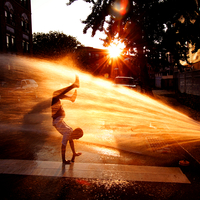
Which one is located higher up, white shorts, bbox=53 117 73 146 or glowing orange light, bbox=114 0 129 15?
glowing orange light, bbox=114 0 129 15

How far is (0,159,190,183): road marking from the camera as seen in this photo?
3736 mm

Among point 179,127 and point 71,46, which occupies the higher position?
point 71,46

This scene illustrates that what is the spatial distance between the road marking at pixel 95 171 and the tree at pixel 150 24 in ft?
26.6

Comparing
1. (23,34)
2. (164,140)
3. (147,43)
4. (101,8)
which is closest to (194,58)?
(147,43)

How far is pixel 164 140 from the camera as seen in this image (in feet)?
19.8

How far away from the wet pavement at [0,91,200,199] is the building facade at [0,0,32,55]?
79.3ft

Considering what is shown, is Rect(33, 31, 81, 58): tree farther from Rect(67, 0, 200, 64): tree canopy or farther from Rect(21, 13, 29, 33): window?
Rect(67, 0, 200, 64): tree canopy

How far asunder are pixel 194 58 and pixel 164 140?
47.9 ft

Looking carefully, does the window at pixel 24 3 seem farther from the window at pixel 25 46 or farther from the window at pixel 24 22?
the window at pixel 25 46

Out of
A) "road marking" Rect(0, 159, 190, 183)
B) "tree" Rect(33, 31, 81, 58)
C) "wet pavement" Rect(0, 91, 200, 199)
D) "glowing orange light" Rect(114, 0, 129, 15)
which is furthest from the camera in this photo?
"tree" Rect(33, 31, 81, 58)

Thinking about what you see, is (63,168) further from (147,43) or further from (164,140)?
(147,43)

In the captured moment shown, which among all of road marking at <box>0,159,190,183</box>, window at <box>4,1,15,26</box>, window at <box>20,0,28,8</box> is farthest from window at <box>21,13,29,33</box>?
road marking at <box>0,159,190,183</box>

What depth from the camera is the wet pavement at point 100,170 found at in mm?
3213

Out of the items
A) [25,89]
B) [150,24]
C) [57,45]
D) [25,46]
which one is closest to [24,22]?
[25,46]
